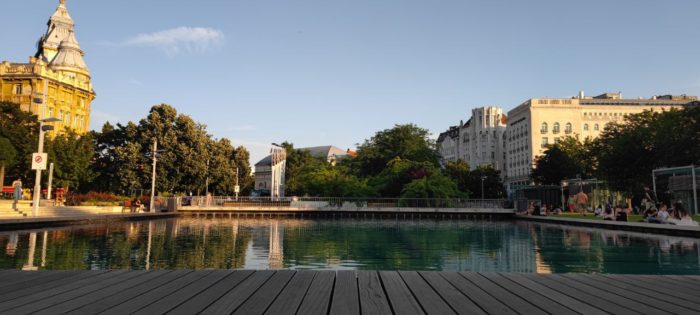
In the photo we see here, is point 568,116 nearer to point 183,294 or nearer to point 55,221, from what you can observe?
point 55,221

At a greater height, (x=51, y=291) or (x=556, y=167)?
(x=556, y=167)

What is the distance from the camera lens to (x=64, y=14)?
90688 mm

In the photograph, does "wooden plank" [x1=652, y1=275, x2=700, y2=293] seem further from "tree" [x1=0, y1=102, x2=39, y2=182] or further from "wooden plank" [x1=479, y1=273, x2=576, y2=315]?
"tree" [x1=0, y1=102, x2=39, y2=182]

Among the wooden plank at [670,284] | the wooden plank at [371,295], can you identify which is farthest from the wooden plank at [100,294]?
the wooden plank at [670,284]

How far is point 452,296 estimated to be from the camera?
4.87 meters

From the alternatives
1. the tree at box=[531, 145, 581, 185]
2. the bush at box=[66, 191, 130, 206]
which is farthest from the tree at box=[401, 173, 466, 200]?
the bush at box=[66, 191, 130, 206]

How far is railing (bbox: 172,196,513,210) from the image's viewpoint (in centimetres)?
5003

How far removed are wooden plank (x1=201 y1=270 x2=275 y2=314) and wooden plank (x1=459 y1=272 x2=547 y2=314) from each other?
263 cm

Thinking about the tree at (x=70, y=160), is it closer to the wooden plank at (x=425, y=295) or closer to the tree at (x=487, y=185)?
the wooden plank at (x=425, y=295)

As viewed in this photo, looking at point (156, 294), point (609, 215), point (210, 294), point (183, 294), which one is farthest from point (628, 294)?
point (609, 215)

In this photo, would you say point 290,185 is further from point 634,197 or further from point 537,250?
point 537,250

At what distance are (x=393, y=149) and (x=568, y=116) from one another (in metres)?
45.4

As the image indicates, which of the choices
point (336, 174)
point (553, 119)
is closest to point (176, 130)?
point (336, 174)

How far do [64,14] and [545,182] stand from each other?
310ft
